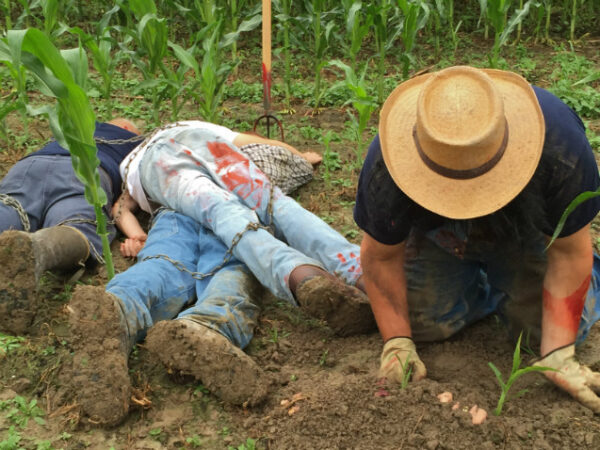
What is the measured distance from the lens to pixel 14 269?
2652mm

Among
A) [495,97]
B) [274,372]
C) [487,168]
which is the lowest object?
[274,372]

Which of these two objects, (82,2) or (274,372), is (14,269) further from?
(82,2)

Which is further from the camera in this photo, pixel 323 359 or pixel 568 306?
pixel 323 359

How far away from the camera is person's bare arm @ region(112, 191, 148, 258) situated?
352cm

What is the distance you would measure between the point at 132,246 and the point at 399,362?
166 centimetres

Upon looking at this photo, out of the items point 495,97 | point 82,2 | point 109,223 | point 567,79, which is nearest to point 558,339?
point 495,97

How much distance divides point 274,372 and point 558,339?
39.7 inches

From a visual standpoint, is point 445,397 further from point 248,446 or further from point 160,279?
point 160,279

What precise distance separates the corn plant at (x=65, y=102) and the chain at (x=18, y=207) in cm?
70

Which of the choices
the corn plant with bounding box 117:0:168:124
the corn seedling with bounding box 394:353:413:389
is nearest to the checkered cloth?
the corn plant with bounding box 117:0:168:124

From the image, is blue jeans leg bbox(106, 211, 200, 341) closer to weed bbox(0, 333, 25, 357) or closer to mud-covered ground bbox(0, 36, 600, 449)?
mud-covered ground bbox(0, 36, 600, 449)

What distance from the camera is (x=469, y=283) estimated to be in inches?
107

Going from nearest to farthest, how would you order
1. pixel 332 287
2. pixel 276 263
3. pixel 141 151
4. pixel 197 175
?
1. pixel 332 287
2. pixel 276 263
3. pixel 197 175
4. pixel 141 151

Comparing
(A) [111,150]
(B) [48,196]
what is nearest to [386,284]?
(B) [48,196]
